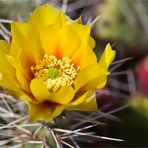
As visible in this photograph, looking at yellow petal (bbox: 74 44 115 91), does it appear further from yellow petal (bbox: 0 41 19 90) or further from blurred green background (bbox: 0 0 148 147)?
blurred green background (bbox: 0 0 148 147)

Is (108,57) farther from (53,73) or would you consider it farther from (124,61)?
(124,61)

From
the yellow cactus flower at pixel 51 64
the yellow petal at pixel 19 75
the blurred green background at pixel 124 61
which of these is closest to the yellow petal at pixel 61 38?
the yellow cactus flower at pixel 51 64

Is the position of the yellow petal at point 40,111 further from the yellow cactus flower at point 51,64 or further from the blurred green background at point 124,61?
the blurred green background at point 124,61

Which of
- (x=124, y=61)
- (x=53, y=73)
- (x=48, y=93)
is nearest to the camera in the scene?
(x=48, y=93)

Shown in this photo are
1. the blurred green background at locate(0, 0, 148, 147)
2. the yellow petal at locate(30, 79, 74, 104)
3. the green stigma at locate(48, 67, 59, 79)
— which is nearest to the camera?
the yellow petal at locate(30, 79, 74, 104)

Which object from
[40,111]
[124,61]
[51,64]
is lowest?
[40,111]

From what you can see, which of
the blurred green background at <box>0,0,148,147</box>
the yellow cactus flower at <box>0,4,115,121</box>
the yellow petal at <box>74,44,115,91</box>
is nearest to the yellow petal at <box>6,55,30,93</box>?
the yellow cactus flower at <box>0,4,115,121</box>

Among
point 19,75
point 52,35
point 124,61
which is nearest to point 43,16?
point 52,35
